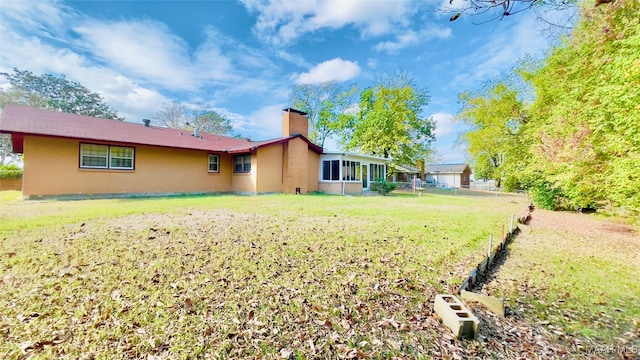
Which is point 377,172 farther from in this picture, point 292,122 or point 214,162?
point 214,162

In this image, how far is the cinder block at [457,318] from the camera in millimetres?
2365

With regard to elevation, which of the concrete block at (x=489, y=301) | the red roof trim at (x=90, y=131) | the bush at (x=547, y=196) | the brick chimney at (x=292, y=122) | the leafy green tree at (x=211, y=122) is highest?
the leafy green tree at (x=211, y=122)

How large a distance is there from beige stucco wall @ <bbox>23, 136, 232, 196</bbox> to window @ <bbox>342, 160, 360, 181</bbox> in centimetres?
755

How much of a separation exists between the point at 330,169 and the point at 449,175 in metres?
36.9

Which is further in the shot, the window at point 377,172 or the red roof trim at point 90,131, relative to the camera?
the window at point 377,172

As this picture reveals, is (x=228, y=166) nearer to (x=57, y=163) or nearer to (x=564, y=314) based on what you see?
(x=57, y=163)

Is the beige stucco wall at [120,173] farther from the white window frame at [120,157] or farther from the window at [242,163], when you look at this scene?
the window at [242,163]

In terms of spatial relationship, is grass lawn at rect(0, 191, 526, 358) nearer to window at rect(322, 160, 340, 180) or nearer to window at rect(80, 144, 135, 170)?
window at rect(80, 144, 135, 170)

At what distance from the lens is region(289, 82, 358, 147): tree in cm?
3306

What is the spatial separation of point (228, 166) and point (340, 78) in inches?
891

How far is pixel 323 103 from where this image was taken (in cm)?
3344

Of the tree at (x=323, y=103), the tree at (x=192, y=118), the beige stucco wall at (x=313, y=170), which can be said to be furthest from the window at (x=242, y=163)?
the tree at (x=192, y=118)

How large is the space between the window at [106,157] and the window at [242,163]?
5.39m

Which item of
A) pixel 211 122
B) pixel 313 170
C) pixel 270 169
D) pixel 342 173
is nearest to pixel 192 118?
pixel 211 122
